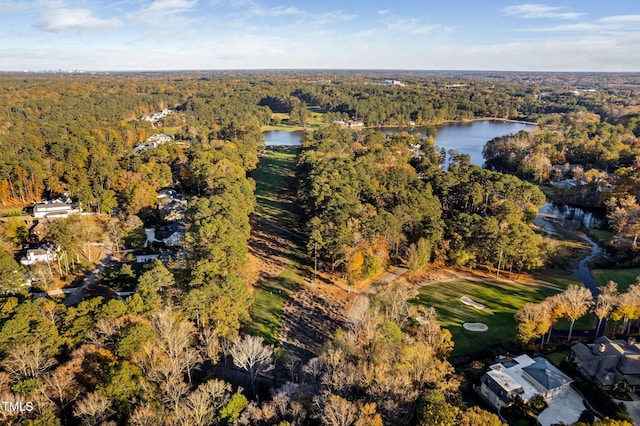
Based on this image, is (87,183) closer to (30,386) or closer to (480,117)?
(30,386)

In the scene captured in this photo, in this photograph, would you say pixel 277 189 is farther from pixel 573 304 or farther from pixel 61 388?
pixel 61 388

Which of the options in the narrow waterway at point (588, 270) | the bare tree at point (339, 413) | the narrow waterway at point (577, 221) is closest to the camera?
the bare tree at point (339, 413)

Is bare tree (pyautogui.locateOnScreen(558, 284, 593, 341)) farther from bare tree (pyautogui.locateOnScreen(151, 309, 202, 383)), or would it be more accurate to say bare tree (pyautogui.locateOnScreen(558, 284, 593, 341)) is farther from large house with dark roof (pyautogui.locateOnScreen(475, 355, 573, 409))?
bare tree (pyautogui.locateOnScreen(151, 309, 202, 383))

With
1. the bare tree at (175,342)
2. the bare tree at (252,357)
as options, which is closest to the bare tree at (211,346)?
the bare tree at (175,342)

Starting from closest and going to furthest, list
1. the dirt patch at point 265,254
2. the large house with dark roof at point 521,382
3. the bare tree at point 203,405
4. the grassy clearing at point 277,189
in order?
the bare tree at point 203,405 < the large house with dark roof at point 521,382 < the dirt patch at point 265,254 < the grassy clearing at point 277,189

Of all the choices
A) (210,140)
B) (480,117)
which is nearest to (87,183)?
(210,140)

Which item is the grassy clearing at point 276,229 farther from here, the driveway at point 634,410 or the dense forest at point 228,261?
the driveway at point 634,410

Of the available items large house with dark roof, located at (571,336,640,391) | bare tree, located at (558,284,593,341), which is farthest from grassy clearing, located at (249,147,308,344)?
bare tree, located at (558,284,593,341)
